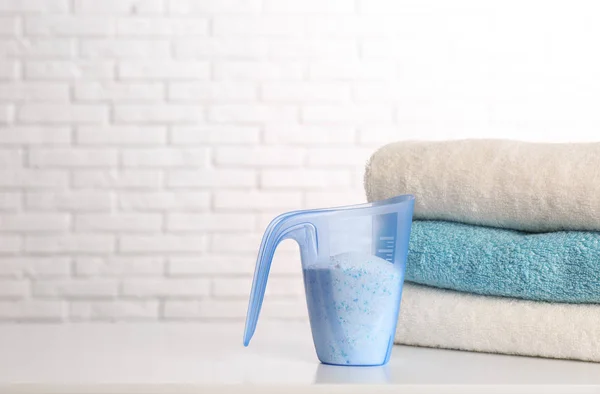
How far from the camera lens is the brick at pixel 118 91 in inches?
78.9

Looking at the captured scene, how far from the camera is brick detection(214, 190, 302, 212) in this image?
6.51ft

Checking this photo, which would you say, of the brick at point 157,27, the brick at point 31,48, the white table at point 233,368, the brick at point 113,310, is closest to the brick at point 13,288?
the brick at point 113,310

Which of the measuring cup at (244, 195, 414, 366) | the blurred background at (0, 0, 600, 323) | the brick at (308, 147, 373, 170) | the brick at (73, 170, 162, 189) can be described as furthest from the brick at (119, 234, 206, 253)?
the measuring cup at (244, 195, 414, 366)

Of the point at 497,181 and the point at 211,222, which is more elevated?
the point at 497,181

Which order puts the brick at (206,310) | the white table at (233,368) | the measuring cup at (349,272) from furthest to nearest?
the brick at (206,310) → the measuring cup at (349,272) → the white table at (233,368)

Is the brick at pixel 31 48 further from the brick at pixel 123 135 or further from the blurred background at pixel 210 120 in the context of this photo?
the brick at pixel 123 135

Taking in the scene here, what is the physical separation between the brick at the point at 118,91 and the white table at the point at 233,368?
1.28 metres

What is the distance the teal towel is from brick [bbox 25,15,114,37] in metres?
1.47

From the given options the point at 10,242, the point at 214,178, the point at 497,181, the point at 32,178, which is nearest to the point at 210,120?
the point at 214,178

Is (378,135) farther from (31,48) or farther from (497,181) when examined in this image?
(497,181)

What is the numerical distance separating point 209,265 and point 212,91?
16.3 inches

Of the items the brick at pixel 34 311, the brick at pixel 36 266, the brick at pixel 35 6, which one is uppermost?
the brick at pixel 35 6

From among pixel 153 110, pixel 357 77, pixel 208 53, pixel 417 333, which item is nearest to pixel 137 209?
pixel 153 110

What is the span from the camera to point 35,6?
6.59 feet
